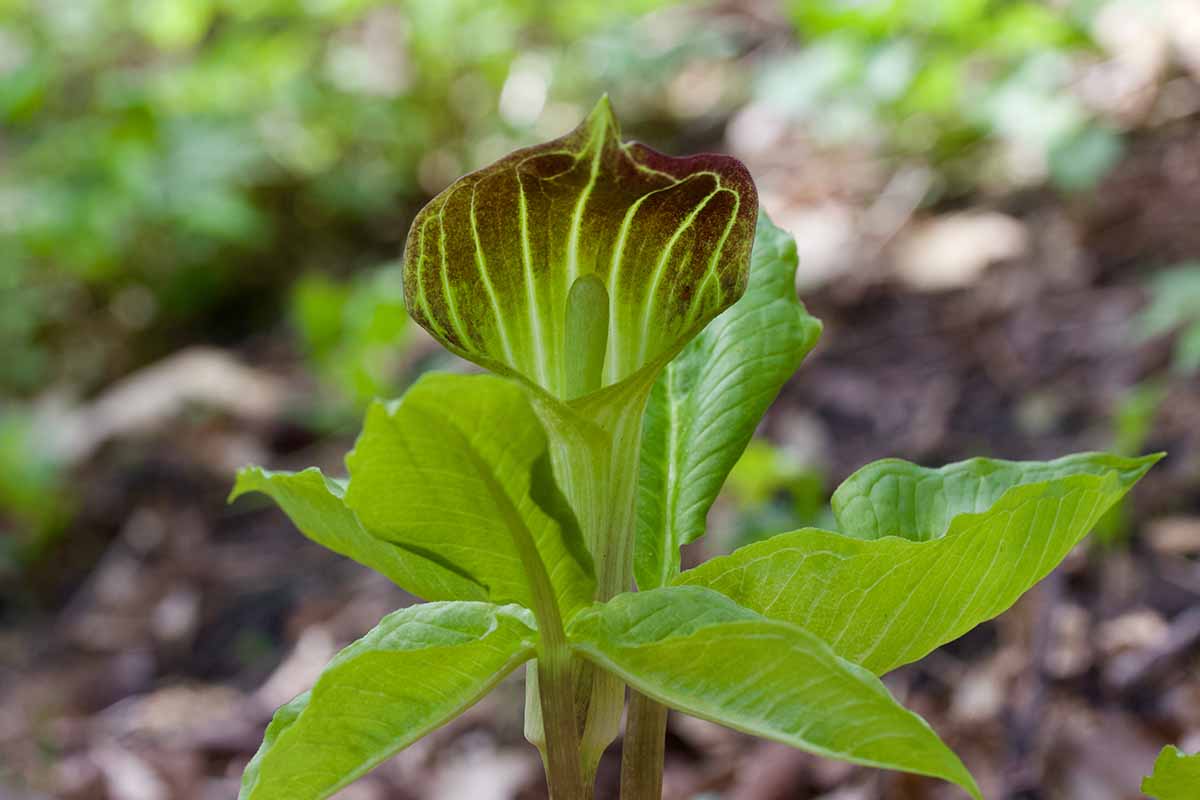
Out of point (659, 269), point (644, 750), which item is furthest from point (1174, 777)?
point (659, 269)

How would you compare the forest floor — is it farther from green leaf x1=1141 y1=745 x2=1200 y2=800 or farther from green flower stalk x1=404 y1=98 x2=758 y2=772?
green flower stalk x1=404 y1=98 x2=758 y2=772

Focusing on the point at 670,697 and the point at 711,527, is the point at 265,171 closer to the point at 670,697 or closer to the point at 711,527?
the point at 711,527

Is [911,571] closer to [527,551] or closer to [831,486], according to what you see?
[527,551]

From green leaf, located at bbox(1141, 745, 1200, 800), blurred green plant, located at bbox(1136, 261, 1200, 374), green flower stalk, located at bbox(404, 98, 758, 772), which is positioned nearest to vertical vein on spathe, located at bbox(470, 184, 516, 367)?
green flower stalk, located at bbox(404, 98, 758, 772)

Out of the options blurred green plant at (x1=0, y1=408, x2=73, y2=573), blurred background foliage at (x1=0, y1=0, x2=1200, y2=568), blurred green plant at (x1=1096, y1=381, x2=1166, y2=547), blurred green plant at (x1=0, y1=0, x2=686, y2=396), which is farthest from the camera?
blurred green plant at (x1=0, y1=0, x2=686, y2=396)

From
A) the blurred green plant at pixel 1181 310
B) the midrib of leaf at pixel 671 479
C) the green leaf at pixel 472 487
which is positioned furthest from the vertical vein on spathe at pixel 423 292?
the blurred green plant at pixel 1181 310

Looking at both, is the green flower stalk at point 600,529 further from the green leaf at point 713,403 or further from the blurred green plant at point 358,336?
the blurred green plant at point 358,336

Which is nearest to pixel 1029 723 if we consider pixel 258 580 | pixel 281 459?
pixel 258 580
